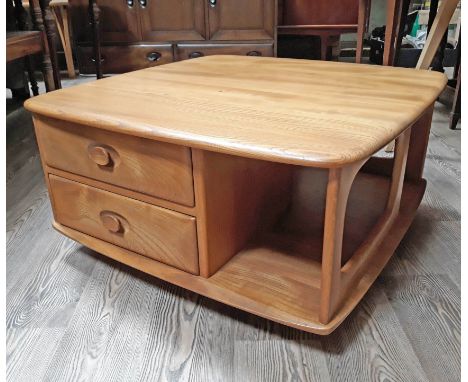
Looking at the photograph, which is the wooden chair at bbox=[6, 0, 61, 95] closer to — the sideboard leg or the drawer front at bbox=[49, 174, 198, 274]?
the drawer front at bbox=[49, 174, 198, 274]

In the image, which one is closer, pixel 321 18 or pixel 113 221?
pixel 113 221

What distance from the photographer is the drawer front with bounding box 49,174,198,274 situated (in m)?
0.77

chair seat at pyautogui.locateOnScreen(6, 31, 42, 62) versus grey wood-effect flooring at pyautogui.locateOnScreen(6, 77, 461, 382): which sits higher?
chair seat at pyautogui.locateOnScreen(6, 31, 42, 62)

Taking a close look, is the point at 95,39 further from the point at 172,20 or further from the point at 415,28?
the point at 415,28

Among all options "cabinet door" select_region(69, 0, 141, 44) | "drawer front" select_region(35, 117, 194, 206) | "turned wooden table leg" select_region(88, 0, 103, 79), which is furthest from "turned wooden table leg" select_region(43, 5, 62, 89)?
"drawer front" select_region(35, 117, 194, 206)

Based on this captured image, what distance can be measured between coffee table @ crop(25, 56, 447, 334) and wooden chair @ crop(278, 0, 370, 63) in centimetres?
158

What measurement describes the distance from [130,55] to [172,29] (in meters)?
0.28

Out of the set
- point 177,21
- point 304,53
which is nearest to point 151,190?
point 177,21

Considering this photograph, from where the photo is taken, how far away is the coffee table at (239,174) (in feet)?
2.10

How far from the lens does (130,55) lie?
2508 mm

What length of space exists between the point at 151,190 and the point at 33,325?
33cm

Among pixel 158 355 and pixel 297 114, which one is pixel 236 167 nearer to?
pixel 297 114

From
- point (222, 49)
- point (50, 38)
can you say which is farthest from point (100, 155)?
point (222, 49)

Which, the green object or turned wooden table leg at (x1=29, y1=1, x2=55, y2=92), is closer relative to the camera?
turned wooden table leg at (x1=29, y1=1, x2=55, y2=92)
